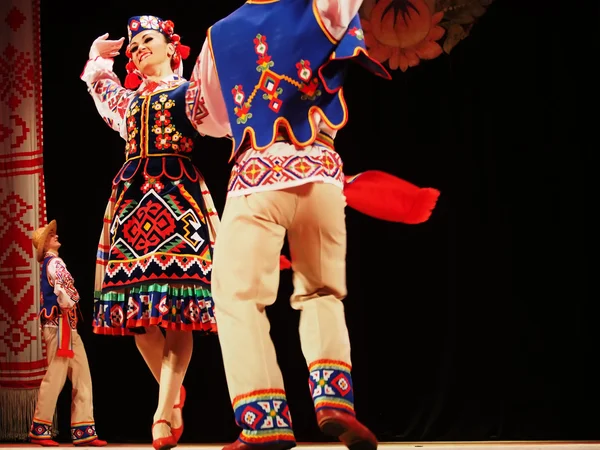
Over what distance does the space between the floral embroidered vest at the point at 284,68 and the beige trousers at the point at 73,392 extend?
2.84 meters

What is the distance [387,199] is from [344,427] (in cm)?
65

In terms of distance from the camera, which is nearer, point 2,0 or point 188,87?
point 188,87

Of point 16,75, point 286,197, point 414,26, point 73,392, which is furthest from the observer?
point 16,75

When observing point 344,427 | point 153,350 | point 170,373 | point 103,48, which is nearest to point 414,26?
point 103,48

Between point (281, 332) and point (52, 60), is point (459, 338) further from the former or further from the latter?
point (52, 60)

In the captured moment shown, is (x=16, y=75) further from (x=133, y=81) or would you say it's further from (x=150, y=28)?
(x=150, y=28)

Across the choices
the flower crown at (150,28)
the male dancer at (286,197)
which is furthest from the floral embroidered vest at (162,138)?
the male dancer at (286,197)

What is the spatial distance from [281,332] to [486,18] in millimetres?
2043

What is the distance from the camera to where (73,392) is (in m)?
4.82

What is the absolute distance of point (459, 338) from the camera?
4.66 meters

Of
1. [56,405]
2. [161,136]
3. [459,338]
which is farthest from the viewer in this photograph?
[56,405]

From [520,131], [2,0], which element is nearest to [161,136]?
[520,131]

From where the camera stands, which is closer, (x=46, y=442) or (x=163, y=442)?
(x=163, y=442)

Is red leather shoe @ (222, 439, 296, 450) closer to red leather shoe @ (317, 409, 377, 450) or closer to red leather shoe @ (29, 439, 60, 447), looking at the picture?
red leather shoe @ (317, 409, 377, 450)
